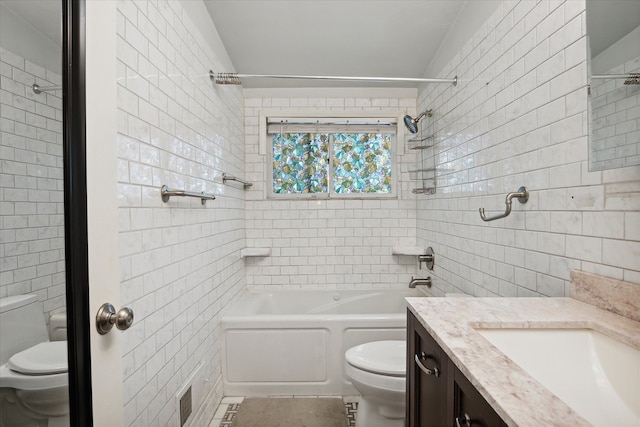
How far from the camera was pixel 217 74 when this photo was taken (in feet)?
6.80

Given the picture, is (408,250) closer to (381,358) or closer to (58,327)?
(381,358)

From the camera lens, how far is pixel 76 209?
2.17ft

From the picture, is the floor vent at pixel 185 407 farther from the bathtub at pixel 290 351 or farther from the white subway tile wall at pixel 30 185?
the white subway tile wall at pixel 30 185

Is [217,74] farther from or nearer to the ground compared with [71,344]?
farther from the ground

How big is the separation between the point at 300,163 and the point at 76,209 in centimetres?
251

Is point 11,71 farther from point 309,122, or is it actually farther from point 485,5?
point 309,122

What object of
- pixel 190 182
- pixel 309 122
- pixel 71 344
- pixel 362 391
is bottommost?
pixel 362 391

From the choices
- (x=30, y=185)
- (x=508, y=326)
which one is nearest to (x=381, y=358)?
(x=508, y=326)

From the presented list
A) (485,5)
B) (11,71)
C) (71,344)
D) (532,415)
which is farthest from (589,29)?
(71,344)

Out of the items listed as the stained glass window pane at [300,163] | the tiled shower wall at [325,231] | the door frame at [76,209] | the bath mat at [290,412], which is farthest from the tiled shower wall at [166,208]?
the stained glass window pane at [300,163]

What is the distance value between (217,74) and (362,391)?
7.25 ft

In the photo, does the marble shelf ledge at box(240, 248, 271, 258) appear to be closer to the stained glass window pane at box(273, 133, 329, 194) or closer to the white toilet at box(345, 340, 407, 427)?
the stained glass window pane at box(273, 133, 329, 194)

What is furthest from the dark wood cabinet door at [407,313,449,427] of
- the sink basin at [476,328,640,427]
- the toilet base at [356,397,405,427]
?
the toilet base at [356,397,405,427]

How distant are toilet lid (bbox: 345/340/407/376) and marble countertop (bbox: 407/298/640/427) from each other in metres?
0.65
